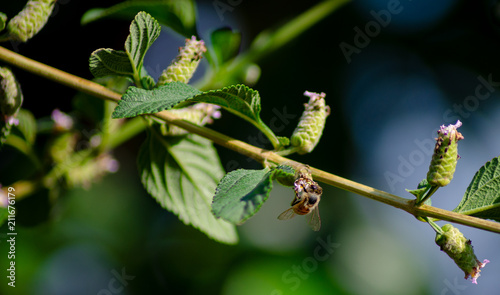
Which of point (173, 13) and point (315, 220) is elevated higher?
point (173, 13)

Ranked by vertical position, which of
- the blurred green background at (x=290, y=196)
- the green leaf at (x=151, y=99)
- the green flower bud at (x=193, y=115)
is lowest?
the blurred green background at (x=290, y=196)

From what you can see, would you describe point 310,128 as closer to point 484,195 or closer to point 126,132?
point 484,195

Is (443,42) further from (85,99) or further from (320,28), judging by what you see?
(85,99)

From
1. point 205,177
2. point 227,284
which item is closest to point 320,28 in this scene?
point 227,284

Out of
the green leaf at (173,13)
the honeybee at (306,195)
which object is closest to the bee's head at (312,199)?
the honeybee at (306,195)

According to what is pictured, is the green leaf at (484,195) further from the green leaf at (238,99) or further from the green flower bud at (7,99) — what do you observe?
the green flower bud at (7,99)

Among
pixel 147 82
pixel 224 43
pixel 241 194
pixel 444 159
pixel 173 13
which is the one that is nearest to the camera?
pixel 241 194

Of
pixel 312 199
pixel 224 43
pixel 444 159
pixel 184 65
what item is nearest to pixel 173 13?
pixel 224 43
